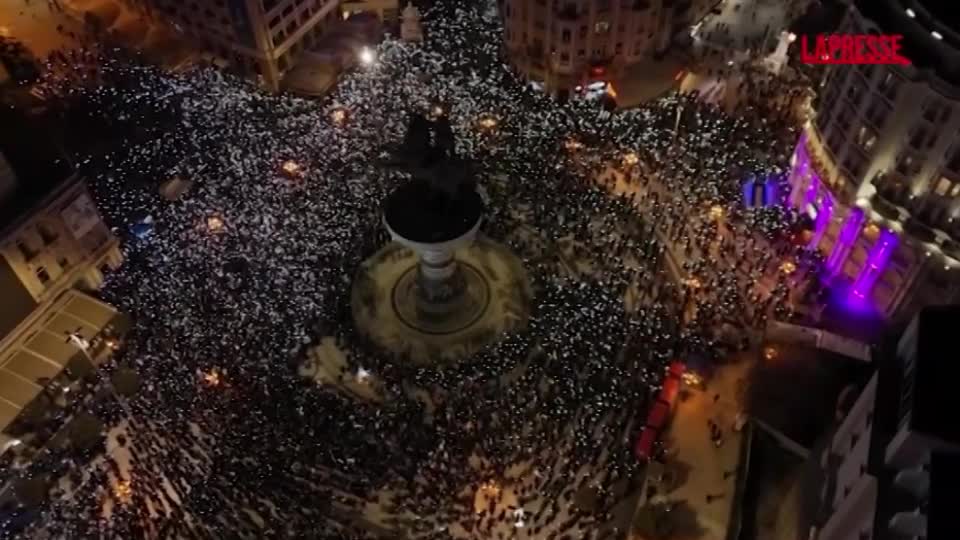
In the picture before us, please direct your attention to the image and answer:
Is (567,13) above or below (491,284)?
above

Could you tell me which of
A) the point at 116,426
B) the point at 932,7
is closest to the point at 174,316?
the point at 116,426

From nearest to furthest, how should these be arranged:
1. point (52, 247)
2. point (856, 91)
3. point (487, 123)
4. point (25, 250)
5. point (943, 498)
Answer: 1. point (943, 498)
2. point (856, 91)
3. point (25, 250)
4. point (52, 247)
5. point (487, 123)

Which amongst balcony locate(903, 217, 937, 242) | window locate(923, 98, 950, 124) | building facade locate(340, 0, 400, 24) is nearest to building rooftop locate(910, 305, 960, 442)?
window locate(923, 98, 950, 124)

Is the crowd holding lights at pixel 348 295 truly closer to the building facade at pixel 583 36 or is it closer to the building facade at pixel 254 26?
the building facade at pixel 583 36

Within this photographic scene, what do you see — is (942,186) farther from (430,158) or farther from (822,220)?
(430,158)

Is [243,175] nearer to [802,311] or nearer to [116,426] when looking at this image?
[116,426]

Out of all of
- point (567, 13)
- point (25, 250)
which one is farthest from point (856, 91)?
point (25, 250)
